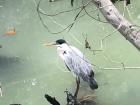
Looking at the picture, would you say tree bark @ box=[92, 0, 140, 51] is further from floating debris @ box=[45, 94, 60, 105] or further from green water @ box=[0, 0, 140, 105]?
floating debris @ box=[45, 94, 60, 105]

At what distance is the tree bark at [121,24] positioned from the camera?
443 cm

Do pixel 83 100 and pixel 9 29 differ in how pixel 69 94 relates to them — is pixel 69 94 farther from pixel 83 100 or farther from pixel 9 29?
pixel 9 29

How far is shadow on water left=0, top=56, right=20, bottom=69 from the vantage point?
737 centimetres

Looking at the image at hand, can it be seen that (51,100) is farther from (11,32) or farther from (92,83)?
(11,32)


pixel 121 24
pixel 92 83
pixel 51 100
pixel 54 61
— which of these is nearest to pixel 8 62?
pixel 54 61

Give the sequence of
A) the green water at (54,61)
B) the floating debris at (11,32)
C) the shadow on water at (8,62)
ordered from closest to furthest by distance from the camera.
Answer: the green water at (54,61), the shadow on water at (8,62), the floating debris at (11,32)

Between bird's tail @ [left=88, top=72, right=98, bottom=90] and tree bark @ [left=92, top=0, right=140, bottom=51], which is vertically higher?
tree bark @ [left=92, top=0, right=140, bottom=51]

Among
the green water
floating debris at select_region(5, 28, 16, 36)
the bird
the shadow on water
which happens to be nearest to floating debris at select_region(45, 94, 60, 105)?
the green water

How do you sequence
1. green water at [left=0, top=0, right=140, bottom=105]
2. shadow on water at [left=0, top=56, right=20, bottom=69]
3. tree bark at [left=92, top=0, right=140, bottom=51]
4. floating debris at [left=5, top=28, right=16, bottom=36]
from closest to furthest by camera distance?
tree bark at [left=92, top=0, right=140, bottom=51] → green water at [left=0, top=0, right=140, bottom=105] → shadow on water at [left=0, top=56, right=20, bottom=69] → floating debris at [left=5, top=28, right=16, bottom=36]

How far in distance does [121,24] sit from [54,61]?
2839 mm

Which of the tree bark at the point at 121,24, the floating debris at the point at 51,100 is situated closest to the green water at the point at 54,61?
the floating debris at the point at 51,100

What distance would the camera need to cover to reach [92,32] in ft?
25.5

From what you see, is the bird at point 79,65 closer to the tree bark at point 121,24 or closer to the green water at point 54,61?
the green water at point 54,61

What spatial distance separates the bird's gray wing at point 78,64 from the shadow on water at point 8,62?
1387 millimetres
